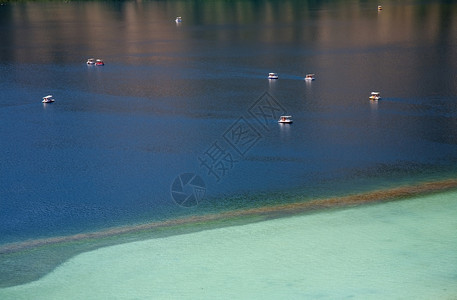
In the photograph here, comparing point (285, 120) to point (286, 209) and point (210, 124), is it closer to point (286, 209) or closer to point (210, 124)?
point (210, 124)

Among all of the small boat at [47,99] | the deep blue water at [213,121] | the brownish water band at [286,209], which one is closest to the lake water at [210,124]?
the deep blue water at [213,121]

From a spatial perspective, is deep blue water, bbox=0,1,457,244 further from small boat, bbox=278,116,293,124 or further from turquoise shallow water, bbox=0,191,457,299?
turquoise shallow water, bbox=0,191,457,299

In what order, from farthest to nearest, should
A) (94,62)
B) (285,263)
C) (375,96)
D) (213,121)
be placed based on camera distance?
1. (94,62)
2. (375,96)
3. (213,121)
4. (285,263)

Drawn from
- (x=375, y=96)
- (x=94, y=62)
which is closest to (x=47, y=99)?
(x=94, y=62)

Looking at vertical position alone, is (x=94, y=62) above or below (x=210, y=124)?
above

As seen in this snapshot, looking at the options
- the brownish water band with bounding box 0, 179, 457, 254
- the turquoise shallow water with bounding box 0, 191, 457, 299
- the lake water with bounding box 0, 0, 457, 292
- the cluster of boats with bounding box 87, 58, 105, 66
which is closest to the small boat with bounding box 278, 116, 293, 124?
the lake water with bounding box 0, 0, 457, 292

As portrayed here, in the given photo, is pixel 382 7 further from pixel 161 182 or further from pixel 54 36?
pixel 161 182
